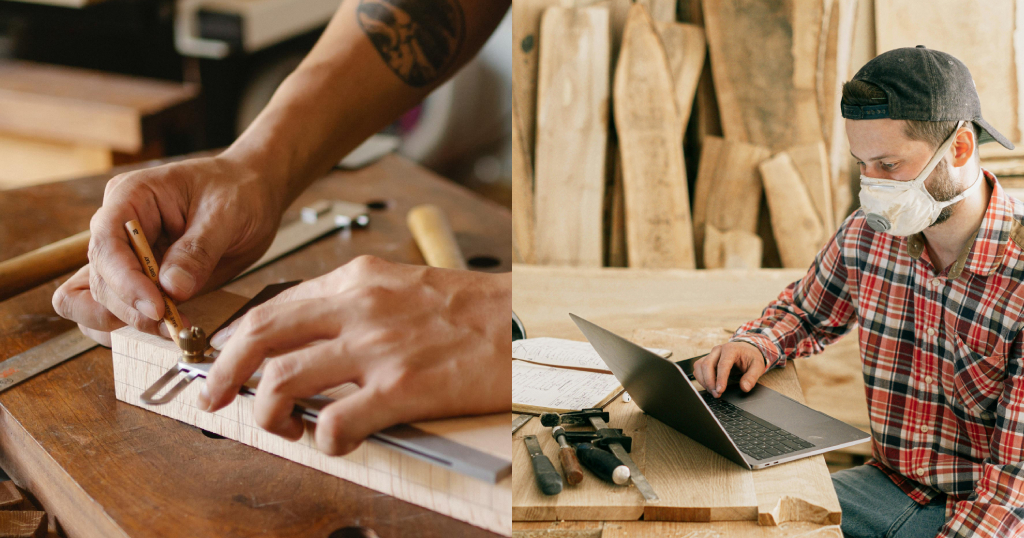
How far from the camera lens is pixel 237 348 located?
0.72 m

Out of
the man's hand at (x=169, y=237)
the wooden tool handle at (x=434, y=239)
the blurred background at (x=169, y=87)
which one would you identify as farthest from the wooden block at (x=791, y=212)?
the man's hand at (x=169, y=237)

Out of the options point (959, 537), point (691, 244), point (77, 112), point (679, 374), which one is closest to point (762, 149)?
point (691, 244)

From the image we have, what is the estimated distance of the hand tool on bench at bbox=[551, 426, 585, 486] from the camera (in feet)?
2.84

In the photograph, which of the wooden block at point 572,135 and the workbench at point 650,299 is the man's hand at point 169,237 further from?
the wooden block at point 572,135

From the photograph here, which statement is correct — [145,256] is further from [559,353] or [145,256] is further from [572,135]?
[572,135]

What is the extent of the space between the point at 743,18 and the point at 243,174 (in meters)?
1.88

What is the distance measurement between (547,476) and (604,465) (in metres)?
0.07

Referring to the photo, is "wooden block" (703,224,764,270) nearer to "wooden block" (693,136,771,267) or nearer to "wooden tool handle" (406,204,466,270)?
"wooden block" (693,136,771,267)

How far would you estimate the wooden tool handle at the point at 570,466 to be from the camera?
865 millimetres

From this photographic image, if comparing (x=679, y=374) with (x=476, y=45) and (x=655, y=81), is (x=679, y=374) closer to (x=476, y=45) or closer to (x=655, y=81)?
(x=476, y=45)

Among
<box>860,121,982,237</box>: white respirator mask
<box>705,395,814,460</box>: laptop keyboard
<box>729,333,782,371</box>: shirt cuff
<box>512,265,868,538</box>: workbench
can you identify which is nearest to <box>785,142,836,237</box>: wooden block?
<box>512,265,868,538</box>: workbench

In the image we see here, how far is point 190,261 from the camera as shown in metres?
1.01

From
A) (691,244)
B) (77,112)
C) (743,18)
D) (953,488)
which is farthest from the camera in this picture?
(77,112)

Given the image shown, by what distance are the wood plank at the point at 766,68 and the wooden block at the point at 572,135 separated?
1.36 feet
